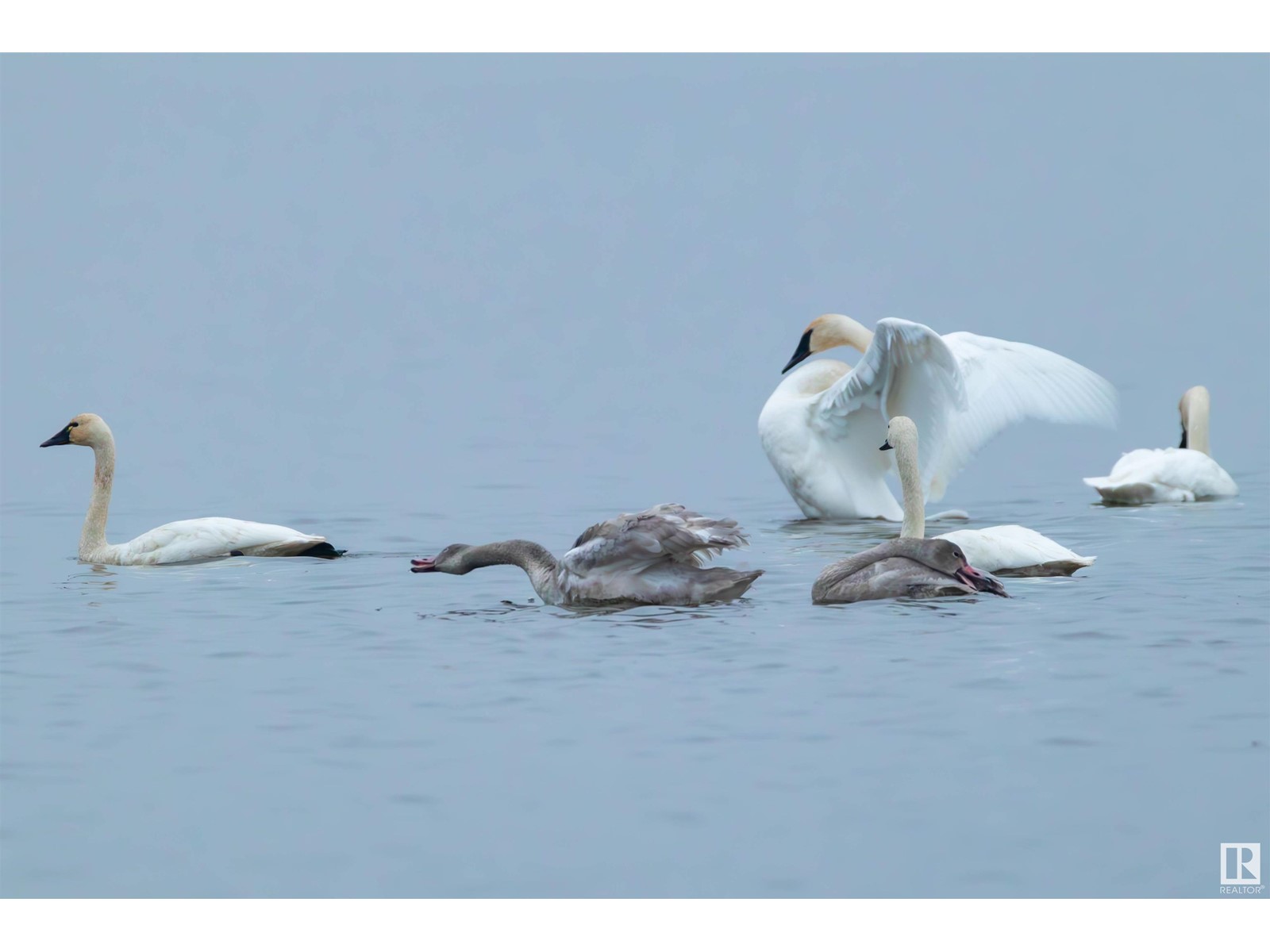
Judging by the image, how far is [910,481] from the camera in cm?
1103

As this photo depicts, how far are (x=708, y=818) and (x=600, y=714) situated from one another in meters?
1.42

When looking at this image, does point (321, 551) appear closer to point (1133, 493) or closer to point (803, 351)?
point (803, 351)

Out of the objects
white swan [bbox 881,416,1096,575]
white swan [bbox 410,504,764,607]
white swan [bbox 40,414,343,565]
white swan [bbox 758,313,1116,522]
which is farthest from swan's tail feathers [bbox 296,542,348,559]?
white swan [bbox 881,416,1096,575]

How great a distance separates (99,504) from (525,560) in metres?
3.57

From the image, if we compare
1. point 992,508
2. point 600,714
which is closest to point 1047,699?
point 600,714

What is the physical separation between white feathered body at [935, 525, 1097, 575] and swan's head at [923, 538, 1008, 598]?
0.57 m

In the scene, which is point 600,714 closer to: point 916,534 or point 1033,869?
point 1033,869

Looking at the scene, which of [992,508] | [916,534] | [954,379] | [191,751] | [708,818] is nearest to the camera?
[708,818]

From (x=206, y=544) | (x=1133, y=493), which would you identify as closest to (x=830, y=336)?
(x=1133, y=493)

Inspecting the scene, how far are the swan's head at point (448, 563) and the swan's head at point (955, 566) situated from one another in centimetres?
254

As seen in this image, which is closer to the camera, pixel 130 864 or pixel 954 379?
pixel 130 864

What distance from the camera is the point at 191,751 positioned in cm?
787

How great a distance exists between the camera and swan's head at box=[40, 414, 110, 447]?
1362 centimetres

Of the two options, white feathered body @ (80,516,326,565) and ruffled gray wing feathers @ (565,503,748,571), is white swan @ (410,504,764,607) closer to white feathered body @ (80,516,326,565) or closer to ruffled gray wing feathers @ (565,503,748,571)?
ruffled gray wing feathers @ (565,503,748,571)
